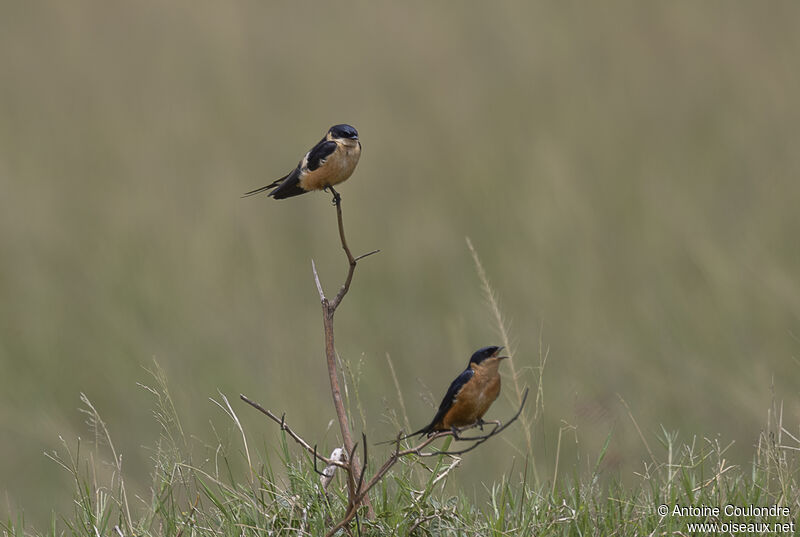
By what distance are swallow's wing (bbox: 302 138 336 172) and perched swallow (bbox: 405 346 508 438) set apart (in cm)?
57

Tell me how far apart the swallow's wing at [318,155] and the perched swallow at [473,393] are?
0.57 m

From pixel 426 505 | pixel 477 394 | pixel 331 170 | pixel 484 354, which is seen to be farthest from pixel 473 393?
pixel 331 170

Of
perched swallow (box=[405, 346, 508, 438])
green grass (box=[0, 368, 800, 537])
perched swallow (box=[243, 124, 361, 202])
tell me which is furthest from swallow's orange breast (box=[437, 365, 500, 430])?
perched swallow (box=[243, 124, 361, 202])

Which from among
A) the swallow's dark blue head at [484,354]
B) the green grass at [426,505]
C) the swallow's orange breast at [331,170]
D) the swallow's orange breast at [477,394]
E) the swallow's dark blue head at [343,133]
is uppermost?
the swallow's dark blue head at [343,133]

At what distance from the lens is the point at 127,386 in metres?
6.92

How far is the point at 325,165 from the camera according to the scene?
8.59 ft

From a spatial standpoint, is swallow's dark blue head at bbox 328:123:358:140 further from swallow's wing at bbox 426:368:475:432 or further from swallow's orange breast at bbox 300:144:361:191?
swallow's wing at bbox 426:368:475:432

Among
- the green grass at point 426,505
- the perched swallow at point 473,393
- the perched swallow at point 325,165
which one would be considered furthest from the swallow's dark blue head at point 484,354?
the perched swallow at point 325,165

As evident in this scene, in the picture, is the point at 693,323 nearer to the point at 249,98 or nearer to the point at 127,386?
the point at 127,386

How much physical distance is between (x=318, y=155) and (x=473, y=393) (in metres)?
0.66

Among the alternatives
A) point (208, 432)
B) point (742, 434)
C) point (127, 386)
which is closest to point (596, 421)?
point (742, 434)

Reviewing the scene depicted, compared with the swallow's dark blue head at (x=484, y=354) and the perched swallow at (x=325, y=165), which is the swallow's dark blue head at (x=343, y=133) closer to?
the perched swallow at (x=325, y=165)

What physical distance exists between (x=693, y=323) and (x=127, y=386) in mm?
3362

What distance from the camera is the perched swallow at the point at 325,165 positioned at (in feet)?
8.58
